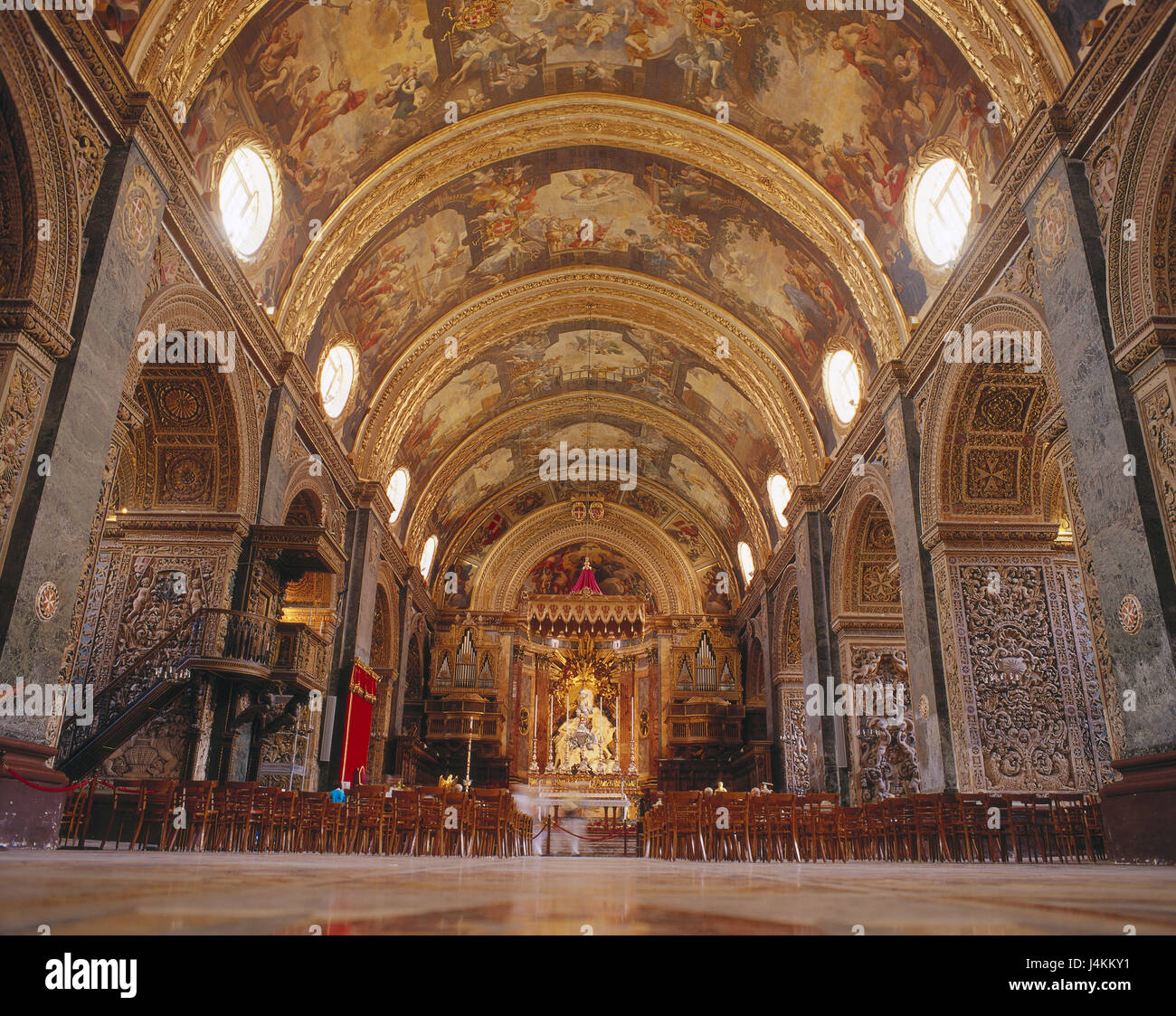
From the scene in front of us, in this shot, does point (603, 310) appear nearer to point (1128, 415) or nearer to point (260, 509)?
point (260, 509)

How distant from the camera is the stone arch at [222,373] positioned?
9.03 metres

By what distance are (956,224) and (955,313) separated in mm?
1246

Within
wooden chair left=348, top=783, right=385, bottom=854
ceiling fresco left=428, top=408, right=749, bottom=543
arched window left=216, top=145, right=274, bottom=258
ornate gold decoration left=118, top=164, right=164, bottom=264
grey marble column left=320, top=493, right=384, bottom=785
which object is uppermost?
ceiling fresco left=428, top=408, right=749, bottom=543

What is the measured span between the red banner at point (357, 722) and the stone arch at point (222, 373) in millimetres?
5246

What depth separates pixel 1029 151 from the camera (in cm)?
885

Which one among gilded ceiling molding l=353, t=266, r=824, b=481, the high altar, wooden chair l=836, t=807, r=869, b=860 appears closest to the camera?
wooden chair l=836, t=807, r=869, b=860

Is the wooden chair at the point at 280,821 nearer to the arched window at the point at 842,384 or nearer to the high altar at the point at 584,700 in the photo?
the arched window at the point at 842,384

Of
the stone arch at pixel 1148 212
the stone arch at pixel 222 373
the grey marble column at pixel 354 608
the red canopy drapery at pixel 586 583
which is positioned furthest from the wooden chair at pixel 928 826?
the red canopy drapery at pixel 586 583

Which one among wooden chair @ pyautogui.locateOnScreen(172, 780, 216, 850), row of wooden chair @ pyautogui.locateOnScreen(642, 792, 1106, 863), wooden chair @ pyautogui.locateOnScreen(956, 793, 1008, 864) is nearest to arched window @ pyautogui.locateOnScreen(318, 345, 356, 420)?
wooden chair @ pyautogui.locateOnScreen(172, 780, 216, 850)

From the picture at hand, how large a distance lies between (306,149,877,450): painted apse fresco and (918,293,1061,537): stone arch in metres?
2.70

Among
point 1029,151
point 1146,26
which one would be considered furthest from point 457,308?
point 1146,26

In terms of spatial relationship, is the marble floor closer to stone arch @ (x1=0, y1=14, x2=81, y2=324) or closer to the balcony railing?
stone arch @ (x1=0, y1=14, x2=81, y2=324)

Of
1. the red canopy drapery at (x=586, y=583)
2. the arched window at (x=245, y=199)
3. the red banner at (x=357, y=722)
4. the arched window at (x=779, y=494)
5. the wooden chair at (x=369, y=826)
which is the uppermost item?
the arched window at (x=245, y=199)

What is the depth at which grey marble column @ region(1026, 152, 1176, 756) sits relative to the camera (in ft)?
21.6
